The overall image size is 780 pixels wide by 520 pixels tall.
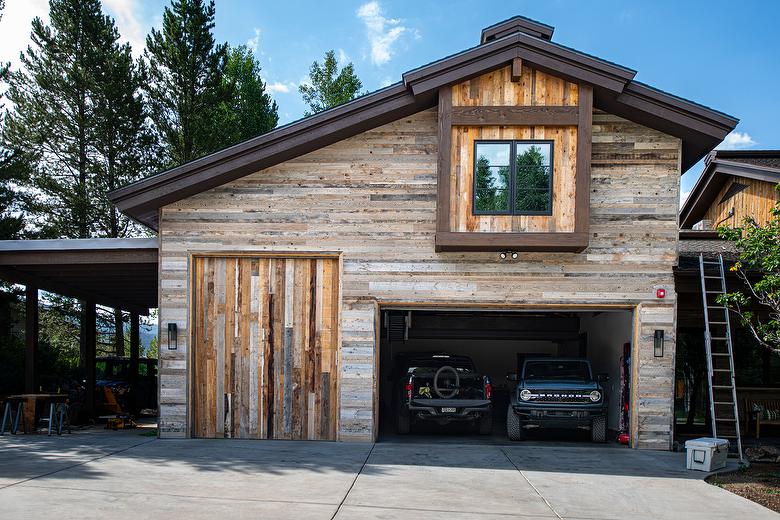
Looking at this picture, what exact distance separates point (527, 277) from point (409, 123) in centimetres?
364

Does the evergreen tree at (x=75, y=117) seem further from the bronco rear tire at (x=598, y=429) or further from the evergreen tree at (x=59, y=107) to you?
the bronco rear tire at (x=598, y=429)

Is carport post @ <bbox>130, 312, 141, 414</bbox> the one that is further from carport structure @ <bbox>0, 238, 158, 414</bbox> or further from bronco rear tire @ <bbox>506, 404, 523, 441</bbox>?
bronco rear tire @ <bbox>506, 404, 523, 441</bbox>

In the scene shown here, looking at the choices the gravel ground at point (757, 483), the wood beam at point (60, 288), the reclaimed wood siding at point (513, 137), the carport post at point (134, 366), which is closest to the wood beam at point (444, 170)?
the reclaimed wood siding at point (513, 137)

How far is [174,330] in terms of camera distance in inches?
521

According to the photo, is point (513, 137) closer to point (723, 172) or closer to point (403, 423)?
point (403, 423)

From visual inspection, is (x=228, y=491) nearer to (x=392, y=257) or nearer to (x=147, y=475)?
(x=147, y=475)

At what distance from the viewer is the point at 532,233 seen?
1260 centimetres

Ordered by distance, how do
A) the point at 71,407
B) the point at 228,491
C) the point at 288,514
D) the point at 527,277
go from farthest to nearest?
the point at 71,407
the point at 527,277
the point at 228,491
the point at 288,514

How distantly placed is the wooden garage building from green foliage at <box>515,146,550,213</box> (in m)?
0.03

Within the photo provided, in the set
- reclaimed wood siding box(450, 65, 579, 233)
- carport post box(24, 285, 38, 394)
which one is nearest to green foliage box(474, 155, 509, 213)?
reclaimed wood siding box(450, 65, 579, 233)

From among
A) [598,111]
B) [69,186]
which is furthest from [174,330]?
[69,186]

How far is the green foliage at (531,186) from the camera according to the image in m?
12.7

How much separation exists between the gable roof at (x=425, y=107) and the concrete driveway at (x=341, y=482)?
4797 millimetres

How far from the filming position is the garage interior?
15391 mm
